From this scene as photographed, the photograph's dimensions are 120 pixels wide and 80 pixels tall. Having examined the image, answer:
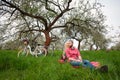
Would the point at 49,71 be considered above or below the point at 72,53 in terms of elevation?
below

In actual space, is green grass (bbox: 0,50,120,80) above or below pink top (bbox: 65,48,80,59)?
below

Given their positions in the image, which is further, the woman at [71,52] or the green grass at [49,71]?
the woman at [71,52]

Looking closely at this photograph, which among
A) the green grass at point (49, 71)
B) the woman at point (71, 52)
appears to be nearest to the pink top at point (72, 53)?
the woman at point (71, 52)

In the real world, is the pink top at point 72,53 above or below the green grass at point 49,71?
above

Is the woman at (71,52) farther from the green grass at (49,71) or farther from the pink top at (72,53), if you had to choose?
the green grass at (49,71)

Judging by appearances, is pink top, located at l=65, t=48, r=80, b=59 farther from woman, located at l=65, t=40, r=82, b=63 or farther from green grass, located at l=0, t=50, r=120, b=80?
green grass, located at l=0, t=50, r=120, b=80

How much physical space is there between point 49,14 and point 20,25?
9.98 ft

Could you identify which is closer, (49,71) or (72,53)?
(49,71)

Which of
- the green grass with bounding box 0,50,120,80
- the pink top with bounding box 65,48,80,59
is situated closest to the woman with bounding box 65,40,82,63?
the pink top with bounding box 65,48,80,59

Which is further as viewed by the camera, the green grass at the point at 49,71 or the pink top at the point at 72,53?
the pink top at the point at 72,53

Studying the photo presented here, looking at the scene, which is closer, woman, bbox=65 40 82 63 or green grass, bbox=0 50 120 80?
green grass, bbox=0 50 120 80

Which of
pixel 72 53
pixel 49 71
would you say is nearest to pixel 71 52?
pixel 72 53

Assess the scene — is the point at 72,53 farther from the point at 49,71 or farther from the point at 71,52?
the point at 49,71

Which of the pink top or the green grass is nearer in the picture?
the green grass
